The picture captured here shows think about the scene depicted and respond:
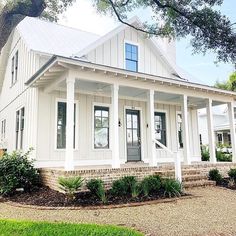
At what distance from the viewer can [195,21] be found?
30.3 ft

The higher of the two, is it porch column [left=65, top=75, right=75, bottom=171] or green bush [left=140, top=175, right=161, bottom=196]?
porch column [left=65, top=75, right=75, bottom=171]

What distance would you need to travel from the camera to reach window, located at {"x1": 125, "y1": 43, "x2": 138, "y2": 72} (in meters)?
12.2

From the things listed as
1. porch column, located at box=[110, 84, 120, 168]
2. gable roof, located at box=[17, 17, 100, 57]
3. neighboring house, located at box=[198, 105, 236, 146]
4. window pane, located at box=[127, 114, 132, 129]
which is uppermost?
gable roof, located at box=[17, 17, 100, 57]

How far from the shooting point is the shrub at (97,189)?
6.66 meters

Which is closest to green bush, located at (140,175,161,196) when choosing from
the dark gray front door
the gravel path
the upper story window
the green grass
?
the gravel path

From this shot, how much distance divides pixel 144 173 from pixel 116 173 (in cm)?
108

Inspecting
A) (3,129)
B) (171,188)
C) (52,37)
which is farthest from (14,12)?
(3,129)

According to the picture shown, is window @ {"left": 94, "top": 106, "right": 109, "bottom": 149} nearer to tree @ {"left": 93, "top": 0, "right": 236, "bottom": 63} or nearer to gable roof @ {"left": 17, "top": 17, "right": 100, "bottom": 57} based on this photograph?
gable roof @ {"left": 17, "top": 17, "right": 100, "bottom": 57}

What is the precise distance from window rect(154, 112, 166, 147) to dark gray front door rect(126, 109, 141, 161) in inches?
46.0

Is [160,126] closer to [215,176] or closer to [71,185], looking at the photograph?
[215,176]

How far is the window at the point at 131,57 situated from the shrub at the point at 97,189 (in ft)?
21.5

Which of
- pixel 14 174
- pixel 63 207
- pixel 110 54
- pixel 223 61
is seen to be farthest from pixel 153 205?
pixel 110 54

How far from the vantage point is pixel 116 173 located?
26.3 ft

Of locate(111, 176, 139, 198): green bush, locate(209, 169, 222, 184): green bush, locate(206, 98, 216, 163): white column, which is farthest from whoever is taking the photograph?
locate(206, 98, 216, 163): white column
